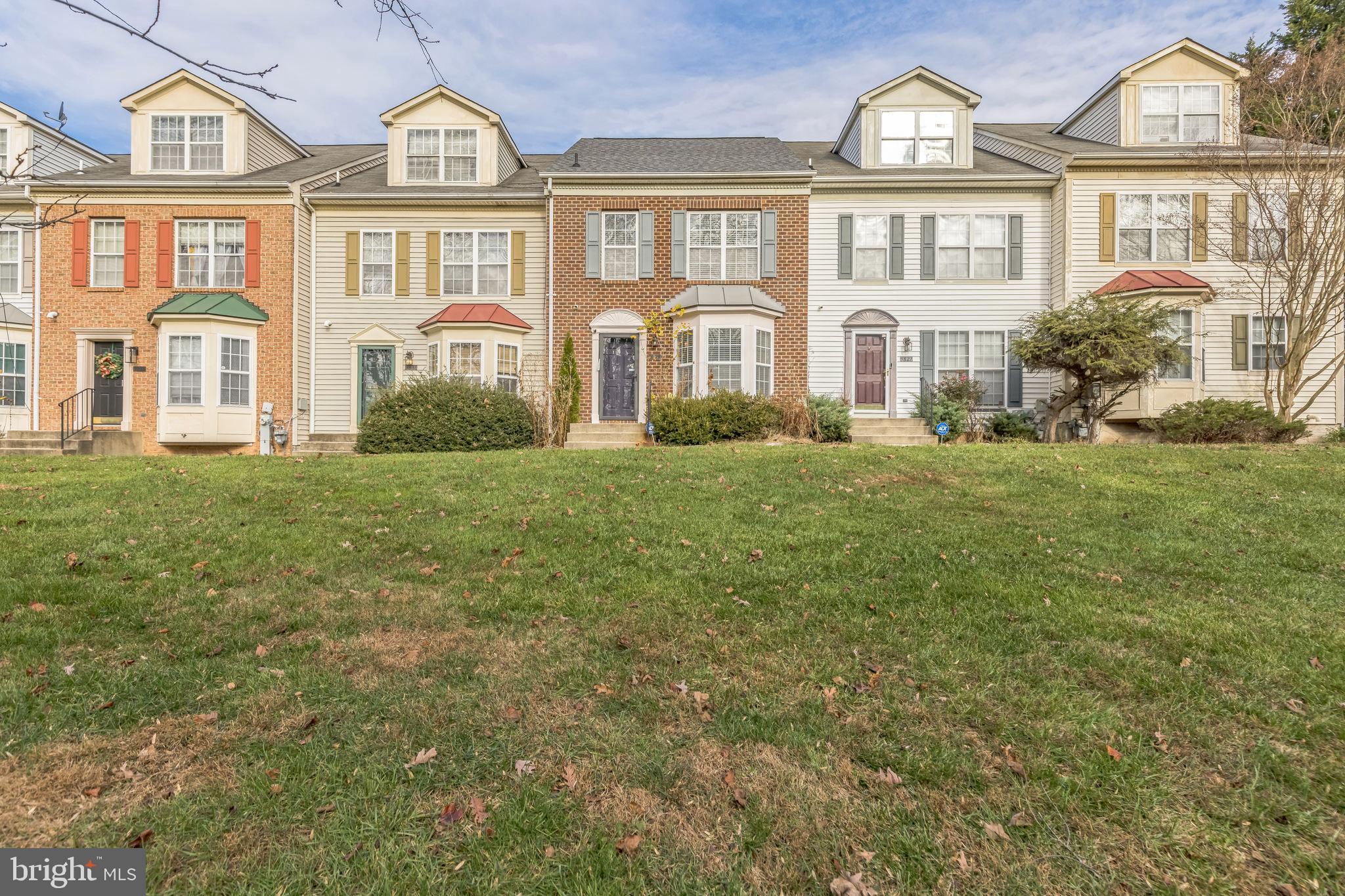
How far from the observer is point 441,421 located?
40.2 ft

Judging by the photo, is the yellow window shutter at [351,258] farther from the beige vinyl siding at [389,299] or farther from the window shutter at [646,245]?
the window shutter at [646,245]

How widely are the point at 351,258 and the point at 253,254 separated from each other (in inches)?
86.0

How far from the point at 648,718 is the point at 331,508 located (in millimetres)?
5175

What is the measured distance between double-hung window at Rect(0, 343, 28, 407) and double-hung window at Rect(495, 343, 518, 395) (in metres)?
11.2

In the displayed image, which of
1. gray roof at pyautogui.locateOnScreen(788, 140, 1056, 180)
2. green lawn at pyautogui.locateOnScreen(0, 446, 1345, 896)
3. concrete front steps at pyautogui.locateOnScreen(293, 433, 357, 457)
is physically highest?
gray roof at pyautogui.locateOnScreen(788, 140, 1056, 180)

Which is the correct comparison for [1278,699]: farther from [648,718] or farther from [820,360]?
[820,360]

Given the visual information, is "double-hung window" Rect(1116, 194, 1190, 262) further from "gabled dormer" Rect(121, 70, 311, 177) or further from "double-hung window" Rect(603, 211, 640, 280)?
"gabled dormer" Rect(121, 70, 311, 177)

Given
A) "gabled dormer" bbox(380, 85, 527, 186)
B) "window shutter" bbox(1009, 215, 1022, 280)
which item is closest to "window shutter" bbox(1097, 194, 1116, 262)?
"window shutter" bbox(1009, 215, 1022, 280)

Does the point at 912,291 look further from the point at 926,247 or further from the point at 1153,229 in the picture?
the point at 1153,229

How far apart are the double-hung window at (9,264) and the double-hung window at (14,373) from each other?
1549 mm

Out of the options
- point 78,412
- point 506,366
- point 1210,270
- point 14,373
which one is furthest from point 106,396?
point 1210,270

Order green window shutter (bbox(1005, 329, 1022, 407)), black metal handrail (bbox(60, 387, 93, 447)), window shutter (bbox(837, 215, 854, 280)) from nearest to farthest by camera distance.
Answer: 1. black metal handrail (bbox(60, 387, 93, 447))
2. green window shutter (bbox(1005, 329, 1022, 407))
3. window shutter (bbox(837, 215, 854, 280))

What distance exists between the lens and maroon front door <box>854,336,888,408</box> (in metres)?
15.6

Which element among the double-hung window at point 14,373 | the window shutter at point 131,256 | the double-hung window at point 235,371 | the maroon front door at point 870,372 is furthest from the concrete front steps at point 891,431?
the double-hung window at point 14,373
